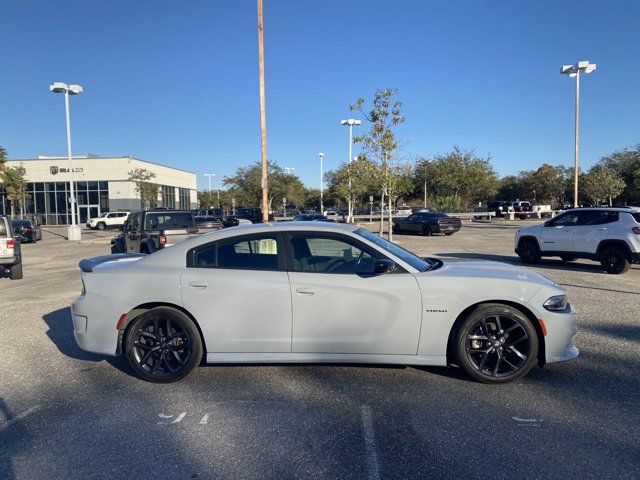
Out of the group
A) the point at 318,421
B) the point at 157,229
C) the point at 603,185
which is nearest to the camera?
the point at 318,421

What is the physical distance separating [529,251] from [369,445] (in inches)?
463

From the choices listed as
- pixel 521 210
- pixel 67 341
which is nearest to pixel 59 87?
pixel 67 341

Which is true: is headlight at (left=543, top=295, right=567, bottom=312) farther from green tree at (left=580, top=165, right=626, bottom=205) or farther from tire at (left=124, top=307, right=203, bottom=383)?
green tree at (left=580, top=165, right=626, bottom=205)

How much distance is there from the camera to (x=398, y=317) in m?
4.34

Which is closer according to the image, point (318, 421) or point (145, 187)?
point (318, 421)

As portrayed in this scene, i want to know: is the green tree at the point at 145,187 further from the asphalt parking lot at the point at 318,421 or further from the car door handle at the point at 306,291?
the car door handle at the point at 306,291

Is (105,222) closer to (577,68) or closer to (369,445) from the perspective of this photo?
(577,68)

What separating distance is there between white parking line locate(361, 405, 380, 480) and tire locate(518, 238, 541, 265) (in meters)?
11.1

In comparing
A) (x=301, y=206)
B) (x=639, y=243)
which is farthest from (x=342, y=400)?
(x=301, y=206)

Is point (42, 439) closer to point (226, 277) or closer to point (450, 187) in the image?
point (226, 277)

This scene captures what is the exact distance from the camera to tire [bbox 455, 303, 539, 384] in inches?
172

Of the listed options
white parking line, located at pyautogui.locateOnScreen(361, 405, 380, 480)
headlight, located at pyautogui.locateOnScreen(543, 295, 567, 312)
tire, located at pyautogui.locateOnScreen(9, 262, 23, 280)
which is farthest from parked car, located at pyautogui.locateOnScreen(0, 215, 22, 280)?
headlight, located at pyautogui.locateOnScreen(543, 295, 567, 312)

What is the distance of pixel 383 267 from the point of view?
4.36m

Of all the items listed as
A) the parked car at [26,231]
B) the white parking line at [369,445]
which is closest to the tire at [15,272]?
the white parking line at [369,445]
